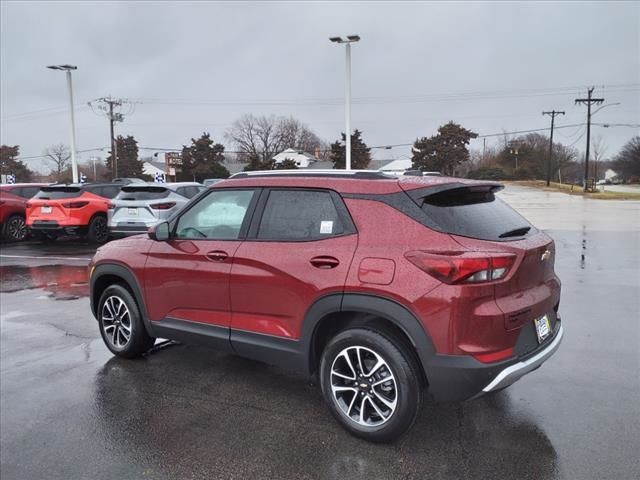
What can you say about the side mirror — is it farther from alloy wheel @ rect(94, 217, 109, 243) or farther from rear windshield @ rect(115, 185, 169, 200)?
alloy wheel @ rect(94, 217, 109, 243)

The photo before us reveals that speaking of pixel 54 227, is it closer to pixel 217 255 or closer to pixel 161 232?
pixel 161 232

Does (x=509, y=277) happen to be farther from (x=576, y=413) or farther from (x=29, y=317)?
(x=29, y=317)

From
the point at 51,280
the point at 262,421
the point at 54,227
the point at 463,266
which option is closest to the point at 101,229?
the point at 54,227

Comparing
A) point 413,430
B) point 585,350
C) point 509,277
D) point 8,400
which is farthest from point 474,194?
point 8,400

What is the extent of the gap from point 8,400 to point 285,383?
2254 millimetres

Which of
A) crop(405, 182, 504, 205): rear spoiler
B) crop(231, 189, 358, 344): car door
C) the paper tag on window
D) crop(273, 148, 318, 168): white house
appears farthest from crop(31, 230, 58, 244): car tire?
crop(273, 148, 318, 168): white house

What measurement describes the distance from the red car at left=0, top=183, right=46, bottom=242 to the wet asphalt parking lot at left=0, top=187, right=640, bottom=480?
10.4 meters

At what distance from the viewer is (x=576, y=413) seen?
3.71 metres

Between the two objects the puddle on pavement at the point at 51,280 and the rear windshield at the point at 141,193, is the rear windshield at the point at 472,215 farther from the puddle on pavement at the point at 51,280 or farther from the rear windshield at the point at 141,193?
the rear windshield at the point at 141,193

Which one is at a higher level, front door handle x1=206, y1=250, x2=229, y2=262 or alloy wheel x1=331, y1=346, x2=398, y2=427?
front door handle x1=206, y1=250, x2=229, y2=262

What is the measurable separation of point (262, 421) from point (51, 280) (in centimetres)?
702

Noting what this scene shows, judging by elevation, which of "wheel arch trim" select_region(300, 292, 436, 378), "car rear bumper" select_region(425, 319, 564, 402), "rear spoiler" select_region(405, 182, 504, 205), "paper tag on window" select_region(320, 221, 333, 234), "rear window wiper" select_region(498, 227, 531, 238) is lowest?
"car rear bumper" select_region(425, 319, 564, 402)

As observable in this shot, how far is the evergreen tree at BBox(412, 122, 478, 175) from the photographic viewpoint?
6490cm

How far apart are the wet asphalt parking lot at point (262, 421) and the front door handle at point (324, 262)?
114 centimetres
